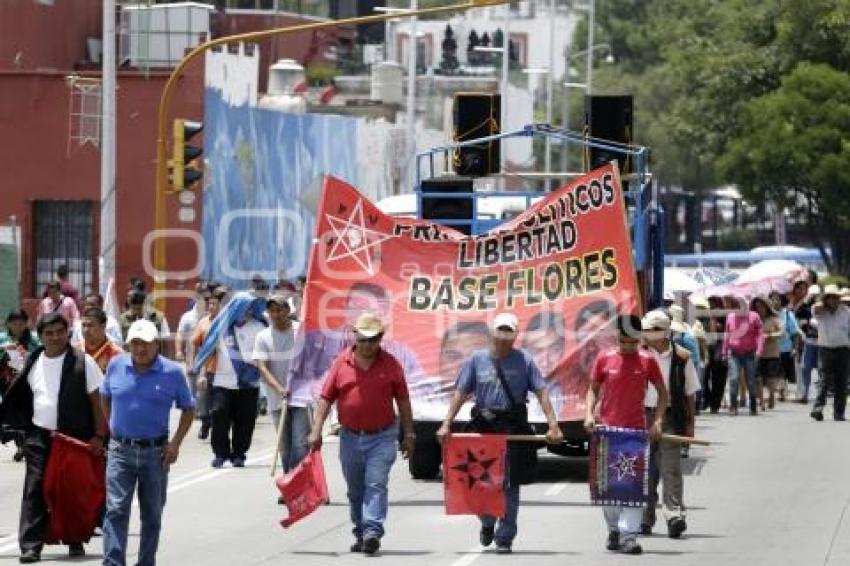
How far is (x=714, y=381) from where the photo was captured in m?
34.8

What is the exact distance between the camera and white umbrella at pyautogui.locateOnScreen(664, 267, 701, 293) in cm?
3678

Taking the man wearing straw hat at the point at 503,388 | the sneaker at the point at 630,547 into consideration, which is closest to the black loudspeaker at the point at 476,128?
the man wearing straw hat at the point at 503,388

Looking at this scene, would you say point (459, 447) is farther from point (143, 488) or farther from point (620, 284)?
point (620, 284)

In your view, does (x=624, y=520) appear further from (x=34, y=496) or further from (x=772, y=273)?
(x=772, y=273)

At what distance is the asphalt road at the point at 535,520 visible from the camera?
16844 mm

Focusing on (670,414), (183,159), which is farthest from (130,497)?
(183,159)

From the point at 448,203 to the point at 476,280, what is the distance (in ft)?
13.9

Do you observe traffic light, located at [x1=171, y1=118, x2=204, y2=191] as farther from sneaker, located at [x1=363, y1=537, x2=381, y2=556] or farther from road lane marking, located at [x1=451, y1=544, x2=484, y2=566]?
sneaker, located at [x1=363, y1=537, x2=381, y2=556]

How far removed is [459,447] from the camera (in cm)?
1745

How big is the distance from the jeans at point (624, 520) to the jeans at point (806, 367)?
19083 mm

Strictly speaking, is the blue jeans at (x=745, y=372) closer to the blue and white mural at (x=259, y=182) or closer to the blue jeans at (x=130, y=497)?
the blue and white mural at (x=259, y=182)

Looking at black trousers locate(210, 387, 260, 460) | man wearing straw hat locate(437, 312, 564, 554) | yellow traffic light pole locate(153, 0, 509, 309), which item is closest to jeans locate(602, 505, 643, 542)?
man wearing straw hat locate(437, 312, 564, 554)

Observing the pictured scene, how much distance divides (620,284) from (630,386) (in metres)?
4.58

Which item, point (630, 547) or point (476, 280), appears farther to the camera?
point (476, 280)
